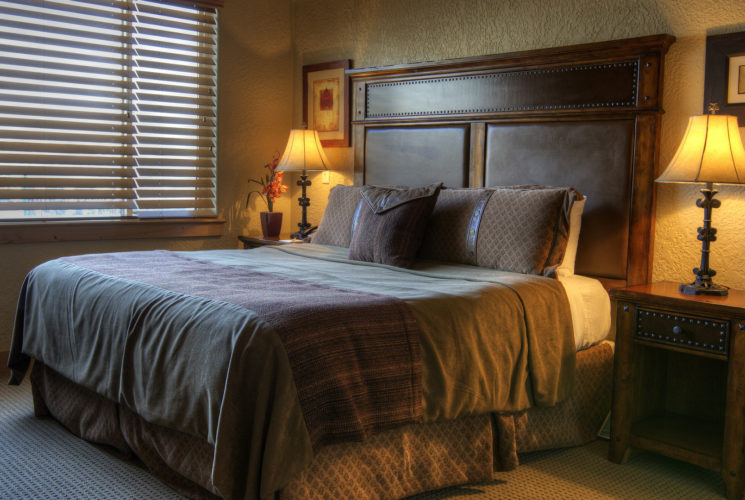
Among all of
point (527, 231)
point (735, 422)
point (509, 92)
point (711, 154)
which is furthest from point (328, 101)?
point (735, 422)

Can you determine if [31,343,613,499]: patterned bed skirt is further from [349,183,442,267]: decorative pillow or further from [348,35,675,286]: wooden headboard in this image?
[349,183,442,267]: decorative pillow

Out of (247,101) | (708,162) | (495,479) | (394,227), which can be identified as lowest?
(495,479)

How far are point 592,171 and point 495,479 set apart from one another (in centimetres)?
155

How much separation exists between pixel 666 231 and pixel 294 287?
1764 mm

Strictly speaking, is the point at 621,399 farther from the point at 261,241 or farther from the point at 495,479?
the point at 261,241

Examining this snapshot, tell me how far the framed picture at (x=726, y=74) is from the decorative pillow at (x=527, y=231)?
701 mm

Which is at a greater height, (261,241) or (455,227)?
(455,227)

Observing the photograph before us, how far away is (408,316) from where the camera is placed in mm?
2324

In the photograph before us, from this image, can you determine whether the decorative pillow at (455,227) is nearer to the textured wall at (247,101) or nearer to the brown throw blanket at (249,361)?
the brown throw blanket at (249,361)

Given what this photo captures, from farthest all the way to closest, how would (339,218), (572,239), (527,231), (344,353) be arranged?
(339,218) → (572,239) → (527,231) → (344,353)

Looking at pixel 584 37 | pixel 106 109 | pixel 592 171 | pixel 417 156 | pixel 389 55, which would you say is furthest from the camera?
pixel 389 55

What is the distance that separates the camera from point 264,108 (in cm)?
507

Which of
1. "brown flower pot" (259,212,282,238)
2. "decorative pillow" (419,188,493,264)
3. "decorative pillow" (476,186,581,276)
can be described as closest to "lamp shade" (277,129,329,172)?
"brown flower pot" (259,212,282,238)

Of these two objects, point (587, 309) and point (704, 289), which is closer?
point (704, 289)
